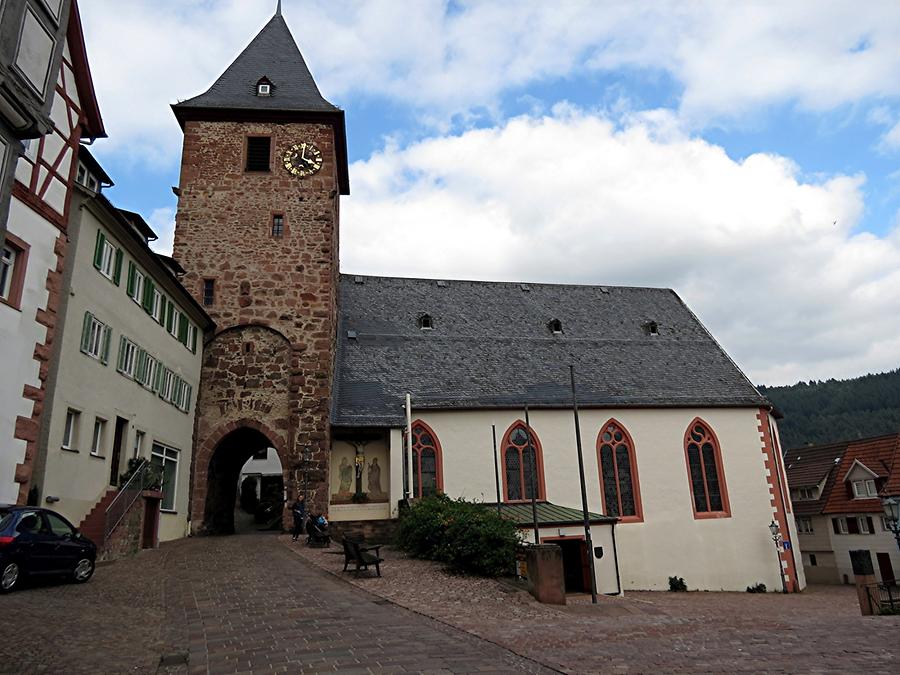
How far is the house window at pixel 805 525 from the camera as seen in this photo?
1502 inches

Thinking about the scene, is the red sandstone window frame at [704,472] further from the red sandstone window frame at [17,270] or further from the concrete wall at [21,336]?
the red sandstone window frame at [17,270]

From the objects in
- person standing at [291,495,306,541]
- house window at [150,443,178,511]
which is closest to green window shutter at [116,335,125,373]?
house window at [150,443,178,511]

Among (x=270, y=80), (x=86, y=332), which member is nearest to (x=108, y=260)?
(x=86, y=332)

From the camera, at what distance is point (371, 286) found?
98.0 ft

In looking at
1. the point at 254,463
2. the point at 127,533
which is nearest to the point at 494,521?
the point at 127,533

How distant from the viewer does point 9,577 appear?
9.21m

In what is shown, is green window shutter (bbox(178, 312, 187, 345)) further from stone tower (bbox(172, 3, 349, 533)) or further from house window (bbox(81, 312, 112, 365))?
house window (bbox(81, 312, 112, 365))

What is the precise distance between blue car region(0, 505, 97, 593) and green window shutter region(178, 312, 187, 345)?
997 centimetres

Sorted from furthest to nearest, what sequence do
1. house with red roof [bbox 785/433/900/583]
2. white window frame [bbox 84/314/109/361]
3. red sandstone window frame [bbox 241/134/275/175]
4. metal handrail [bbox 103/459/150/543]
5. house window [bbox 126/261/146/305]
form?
house with red roof [bbox 785/433/900/583] → red sandstone window frame [bbox 241/134/275/175] → house window [bbox 126/261/146/305] → white window frame [bbox 84/314/109/361] → metal handrail [bbox 103/459/150/543]

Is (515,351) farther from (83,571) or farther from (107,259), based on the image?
(83,571)

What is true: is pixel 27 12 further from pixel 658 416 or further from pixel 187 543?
pixel 658 416

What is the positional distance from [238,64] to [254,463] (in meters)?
27.3

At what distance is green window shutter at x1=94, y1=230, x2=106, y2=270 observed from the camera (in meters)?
14.9

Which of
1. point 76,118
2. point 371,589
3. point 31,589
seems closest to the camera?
point 31,589
